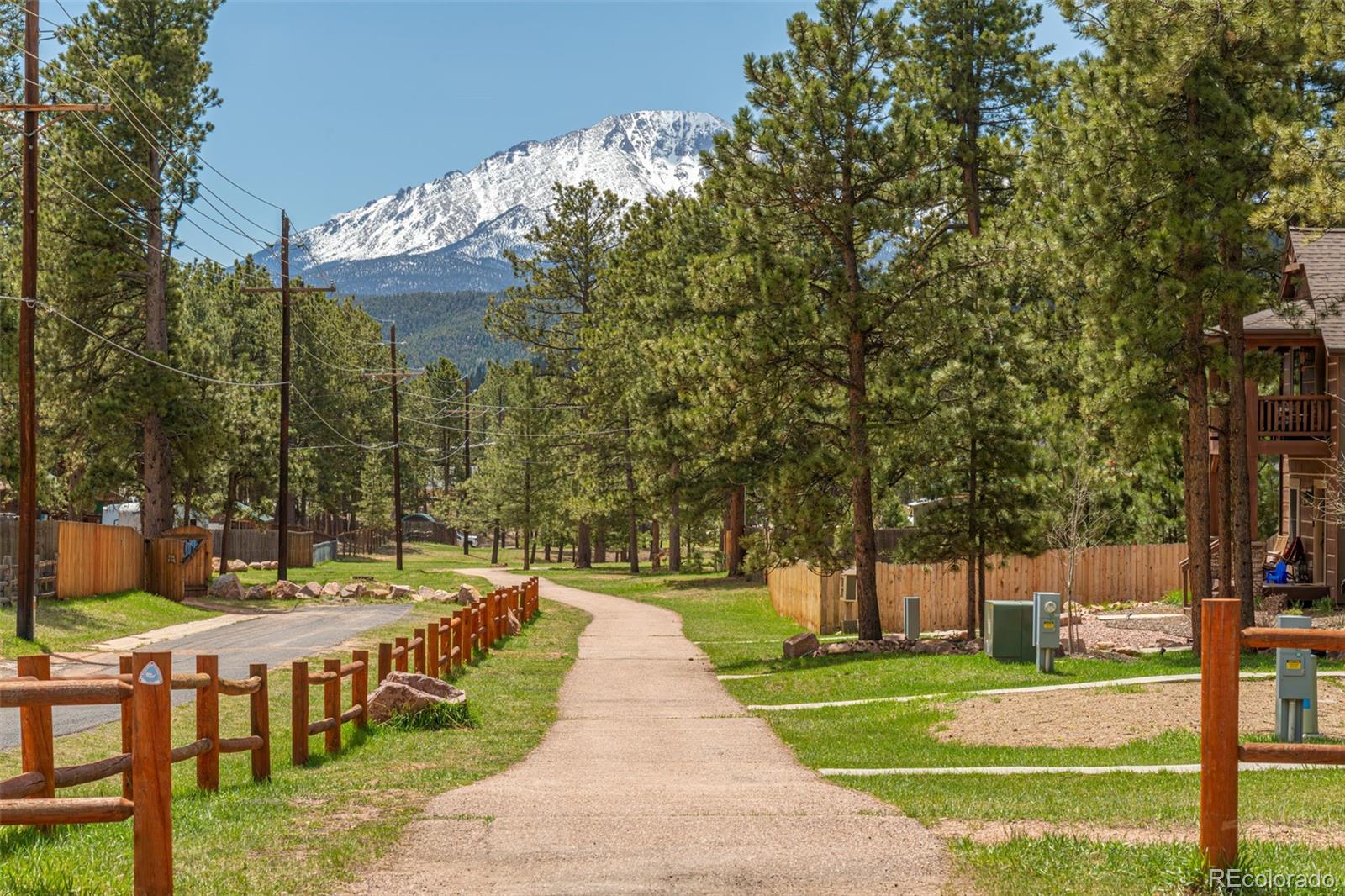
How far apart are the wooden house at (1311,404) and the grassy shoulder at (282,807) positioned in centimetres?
1902

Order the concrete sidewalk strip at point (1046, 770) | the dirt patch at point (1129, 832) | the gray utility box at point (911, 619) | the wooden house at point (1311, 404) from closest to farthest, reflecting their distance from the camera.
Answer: the dirt patch at point (1129, 832)
the concrete sidewalk strip at point (1046, 770)
the gray utility box at point (911, 619)
the wooden house at point (1311, 404)

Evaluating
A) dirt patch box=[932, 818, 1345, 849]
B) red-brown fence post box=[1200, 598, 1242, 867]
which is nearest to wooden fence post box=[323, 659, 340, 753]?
dirt patch box=[932, 818, 1345, 849]

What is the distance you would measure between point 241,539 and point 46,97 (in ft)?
113

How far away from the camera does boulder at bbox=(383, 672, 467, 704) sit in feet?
54.0

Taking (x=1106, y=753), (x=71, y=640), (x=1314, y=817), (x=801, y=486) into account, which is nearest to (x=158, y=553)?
(x=71, y=640)

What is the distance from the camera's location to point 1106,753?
13359mm

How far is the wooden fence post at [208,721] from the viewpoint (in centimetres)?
1011

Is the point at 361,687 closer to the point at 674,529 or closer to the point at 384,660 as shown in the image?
the point at 384,660

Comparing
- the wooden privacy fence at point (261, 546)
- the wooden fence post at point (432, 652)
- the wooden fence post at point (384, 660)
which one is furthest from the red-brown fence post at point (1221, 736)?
the wooden privacy fence at point (261, 546)

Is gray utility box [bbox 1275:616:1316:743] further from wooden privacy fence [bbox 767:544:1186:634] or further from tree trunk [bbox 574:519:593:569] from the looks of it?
tree trunk [bbox 574:519:593:569]

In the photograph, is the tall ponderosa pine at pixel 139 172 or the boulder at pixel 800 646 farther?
the tall ponderosa pine at pixel 139 172

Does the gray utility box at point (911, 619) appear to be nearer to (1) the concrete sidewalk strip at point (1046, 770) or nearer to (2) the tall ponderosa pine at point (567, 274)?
(1) the concrete sidewalk strip at point (1046, 770)

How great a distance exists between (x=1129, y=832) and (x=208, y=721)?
6.60 metres

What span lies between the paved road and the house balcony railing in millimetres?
20444
